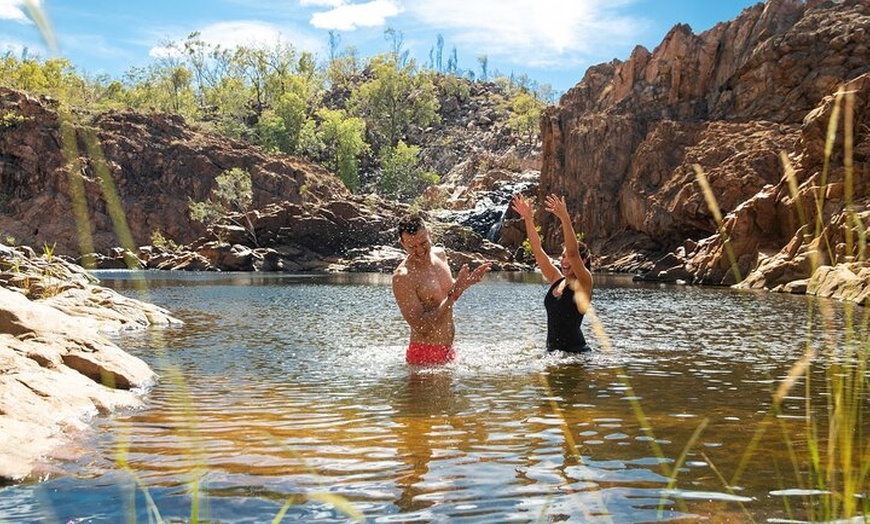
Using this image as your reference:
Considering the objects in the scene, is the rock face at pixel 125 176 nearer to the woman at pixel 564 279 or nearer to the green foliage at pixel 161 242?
the green foliage at pixel 161 242

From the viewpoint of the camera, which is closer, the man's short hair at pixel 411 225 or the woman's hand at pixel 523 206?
the man's short hair at pixel 411 225

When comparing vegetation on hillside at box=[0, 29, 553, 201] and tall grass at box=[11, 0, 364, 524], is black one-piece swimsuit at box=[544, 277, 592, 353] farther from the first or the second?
vegetation on hillside at box=[0, 29, 553, 201]

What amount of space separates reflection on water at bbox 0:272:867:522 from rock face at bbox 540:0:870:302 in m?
33.7

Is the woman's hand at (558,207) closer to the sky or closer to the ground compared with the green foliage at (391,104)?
closer to the ground

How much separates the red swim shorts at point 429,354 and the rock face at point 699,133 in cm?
3434

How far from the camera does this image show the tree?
93.7 m

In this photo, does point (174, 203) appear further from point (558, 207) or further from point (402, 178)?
point (558, 207)

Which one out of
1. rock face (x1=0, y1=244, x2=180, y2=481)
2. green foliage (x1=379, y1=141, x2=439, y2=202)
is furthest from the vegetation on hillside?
rock face (x1=0, y1=244, x2=180, y2=481)

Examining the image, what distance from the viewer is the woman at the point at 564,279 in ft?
35.5

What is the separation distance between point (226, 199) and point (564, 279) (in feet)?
293

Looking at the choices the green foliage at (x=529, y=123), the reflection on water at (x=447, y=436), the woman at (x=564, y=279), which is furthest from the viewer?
the green foliage at (x=529, y=123)

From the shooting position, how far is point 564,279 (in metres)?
11.9

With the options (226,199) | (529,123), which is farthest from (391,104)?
(226,199)

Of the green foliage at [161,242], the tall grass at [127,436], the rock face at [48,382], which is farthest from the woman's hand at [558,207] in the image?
A: the green foliage at [161,242]
